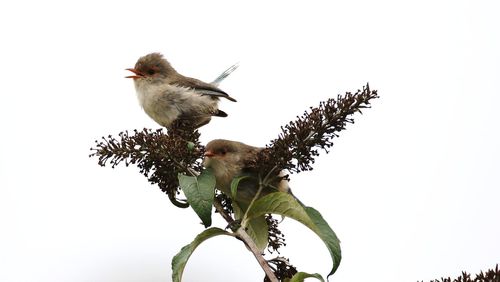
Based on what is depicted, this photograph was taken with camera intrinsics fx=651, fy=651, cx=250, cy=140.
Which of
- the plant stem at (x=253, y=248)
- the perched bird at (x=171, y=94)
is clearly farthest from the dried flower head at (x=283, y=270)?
the perched bird at (x=171, y=94)

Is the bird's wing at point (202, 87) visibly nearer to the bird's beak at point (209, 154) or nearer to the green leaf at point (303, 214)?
the bird's beak at point (209, 154)

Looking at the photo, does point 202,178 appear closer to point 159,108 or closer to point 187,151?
point 187,151

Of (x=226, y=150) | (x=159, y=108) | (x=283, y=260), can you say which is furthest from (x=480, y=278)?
(x=159, y=108)

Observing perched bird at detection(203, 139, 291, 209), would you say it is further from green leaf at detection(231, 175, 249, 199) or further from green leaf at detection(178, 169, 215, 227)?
green leaf at detection(178, 169, 215, 227)

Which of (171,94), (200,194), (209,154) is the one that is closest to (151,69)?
(171,94)

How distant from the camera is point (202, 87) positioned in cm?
339

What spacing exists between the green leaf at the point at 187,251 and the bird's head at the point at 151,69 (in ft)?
4.48

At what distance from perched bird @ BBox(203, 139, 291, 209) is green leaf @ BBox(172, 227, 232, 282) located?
236mm

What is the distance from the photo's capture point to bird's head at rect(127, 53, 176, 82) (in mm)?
3266

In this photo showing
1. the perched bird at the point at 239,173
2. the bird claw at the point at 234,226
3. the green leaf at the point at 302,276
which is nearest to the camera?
the green leaf at the point at 302,276

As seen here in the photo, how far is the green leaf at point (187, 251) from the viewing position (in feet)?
6.56

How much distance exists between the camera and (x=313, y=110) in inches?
81.7

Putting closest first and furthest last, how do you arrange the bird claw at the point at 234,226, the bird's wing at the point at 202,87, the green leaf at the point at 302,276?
the green leaf at the point at 302,276 < the bird claw at the point at 234,226 < the bird's wing at the point at 202,87

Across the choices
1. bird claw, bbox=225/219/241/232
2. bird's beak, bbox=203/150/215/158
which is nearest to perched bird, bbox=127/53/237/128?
bird's beak, bbox=203/150/215/158
